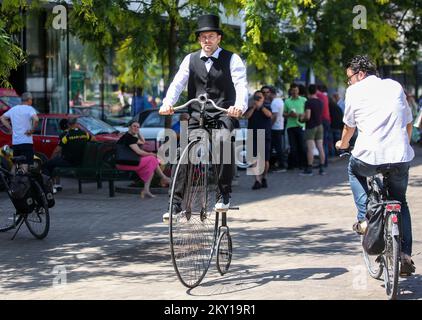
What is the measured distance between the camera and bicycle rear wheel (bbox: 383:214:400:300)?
25.2 feet

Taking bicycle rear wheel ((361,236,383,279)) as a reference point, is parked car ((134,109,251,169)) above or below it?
above

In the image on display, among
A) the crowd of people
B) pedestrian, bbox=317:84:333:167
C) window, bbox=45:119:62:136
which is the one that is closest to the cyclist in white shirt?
the crowd of people

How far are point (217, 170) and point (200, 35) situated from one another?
50.3 inches

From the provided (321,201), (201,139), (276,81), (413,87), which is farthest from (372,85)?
(413,87)

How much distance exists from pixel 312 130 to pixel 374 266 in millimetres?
12267

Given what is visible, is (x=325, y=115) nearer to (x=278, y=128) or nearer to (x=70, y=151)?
(x=278, y=128)

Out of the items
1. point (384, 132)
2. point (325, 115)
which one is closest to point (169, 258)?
point (384, 132)

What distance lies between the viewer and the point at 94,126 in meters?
21.8

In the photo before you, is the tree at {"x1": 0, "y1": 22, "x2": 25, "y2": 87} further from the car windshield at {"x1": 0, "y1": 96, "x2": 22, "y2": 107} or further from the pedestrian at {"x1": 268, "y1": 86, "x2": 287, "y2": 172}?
the pedestrian at {"x1": 268, "y1": 86, "x2": 287, "y2": 172}

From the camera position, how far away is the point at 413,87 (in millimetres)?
37500

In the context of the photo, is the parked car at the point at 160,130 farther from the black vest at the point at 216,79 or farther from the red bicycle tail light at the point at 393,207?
the red bicycle tail light at the point at 393,207

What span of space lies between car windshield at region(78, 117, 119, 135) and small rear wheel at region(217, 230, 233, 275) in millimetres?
12373

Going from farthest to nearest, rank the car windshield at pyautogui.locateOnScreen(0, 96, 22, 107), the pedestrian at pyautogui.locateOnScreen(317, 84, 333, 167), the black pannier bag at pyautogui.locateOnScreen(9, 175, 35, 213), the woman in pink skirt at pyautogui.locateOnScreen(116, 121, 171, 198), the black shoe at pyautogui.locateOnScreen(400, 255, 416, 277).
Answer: the pedestrian at pyautogui.locateOnScreen(317, 84, 333, 167) → the car windshield at pyautogui.locateOnScreen(0, 96, 22, 107) → the woman in pink skirt at pyautogui.locateOnScreen(116, 121, 171, 198) → the black pannier bag at pyautogui.locateOnScreen(9, 175, 35, 213) → the black shoe at pyautogui.locateOnScreen(400, 255, 416, 277)
